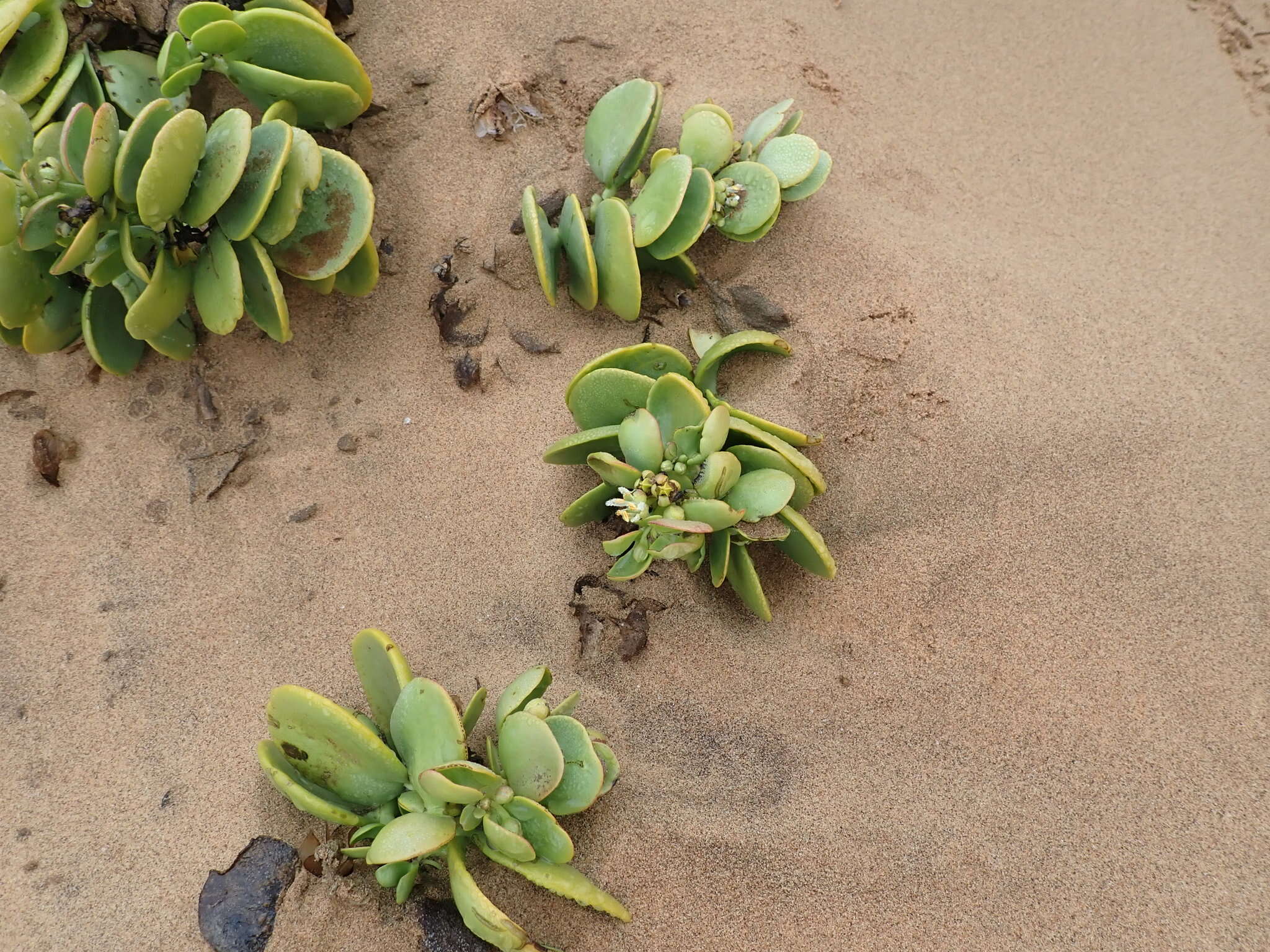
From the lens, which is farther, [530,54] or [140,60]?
[530,54]

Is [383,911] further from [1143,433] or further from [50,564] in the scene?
[1143,433]

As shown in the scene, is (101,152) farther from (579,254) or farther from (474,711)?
(474,711)

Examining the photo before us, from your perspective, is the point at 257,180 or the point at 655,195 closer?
the point at 257,180

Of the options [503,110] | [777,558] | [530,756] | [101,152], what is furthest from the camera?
[503,110]

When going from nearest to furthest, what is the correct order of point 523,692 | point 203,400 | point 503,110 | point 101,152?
point 523,692
point 101,152
point 203,400
point 503,110

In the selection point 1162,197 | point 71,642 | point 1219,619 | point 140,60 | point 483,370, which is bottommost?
point 71,642

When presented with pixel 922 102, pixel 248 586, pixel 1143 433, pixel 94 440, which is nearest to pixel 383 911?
pixel 248 586

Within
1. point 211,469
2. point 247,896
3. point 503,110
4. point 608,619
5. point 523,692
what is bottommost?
point 247,896

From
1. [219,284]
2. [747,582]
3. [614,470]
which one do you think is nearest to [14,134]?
[219,284]
